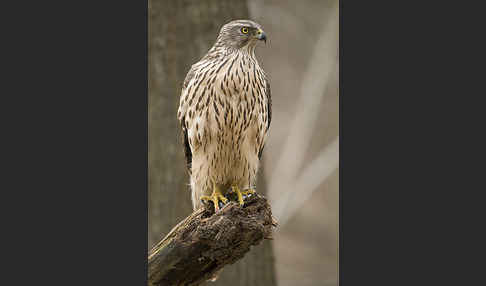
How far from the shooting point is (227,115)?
457 centimetres

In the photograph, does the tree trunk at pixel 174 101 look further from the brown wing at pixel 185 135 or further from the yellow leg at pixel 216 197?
the yellow leg at pixel 216 197

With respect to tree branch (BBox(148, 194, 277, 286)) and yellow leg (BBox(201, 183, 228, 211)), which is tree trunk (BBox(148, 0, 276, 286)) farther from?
tree branch (BBox(148, 194, 277, 286))

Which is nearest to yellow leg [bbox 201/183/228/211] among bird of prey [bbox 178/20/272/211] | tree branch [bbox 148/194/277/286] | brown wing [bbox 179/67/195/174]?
bird of prey [bbox 178/20/272/211]

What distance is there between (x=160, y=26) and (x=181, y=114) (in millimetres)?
1155

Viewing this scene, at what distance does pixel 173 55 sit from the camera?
550 cm

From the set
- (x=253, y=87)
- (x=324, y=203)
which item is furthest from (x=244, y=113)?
(x=324, y=203)

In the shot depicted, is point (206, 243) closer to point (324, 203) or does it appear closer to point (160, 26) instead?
point (160, 26)

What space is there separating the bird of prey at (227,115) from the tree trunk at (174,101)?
49 cm

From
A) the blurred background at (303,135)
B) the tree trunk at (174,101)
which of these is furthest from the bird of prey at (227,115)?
the blurred background at (303,135)

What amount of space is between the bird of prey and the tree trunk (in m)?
0.49

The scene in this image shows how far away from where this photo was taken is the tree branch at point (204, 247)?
12.2 ft

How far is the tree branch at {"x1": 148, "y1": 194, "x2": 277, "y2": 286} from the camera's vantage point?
3.73 m

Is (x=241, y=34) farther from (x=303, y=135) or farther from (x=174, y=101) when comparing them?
(x=303, y=135)

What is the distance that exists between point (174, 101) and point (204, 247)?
2127mm
